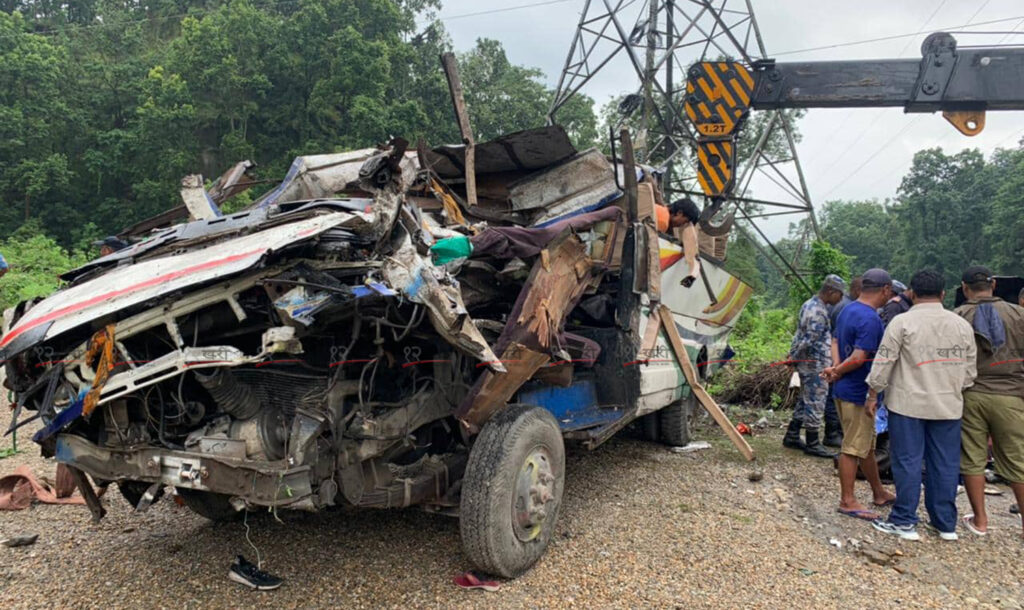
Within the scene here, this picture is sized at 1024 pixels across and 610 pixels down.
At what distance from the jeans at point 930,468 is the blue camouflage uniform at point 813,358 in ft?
6.35

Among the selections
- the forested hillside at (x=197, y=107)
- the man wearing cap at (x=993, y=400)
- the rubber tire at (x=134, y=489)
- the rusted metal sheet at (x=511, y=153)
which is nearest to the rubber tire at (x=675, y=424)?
the man wearing cap at (x=993, y=400)

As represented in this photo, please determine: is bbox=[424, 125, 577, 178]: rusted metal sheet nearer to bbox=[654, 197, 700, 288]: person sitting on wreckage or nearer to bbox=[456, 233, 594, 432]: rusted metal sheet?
bbox=[654, 197, 700, 288]: person sitting on wreckage

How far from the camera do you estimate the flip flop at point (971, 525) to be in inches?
162

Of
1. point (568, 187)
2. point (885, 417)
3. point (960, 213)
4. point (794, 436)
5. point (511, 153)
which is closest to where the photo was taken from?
point (511, 153)

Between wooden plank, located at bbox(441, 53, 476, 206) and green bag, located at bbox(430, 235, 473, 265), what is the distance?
1.47 meters

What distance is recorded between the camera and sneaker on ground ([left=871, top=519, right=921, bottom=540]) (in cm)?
399

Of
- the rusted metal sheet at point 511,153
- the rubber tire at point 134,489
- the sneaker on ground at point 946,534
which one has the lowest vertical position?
the sneaker on ground at point 946,534

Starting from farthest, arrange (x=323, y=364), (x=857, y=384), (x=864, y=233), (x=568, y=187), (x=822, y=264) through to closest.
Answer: (x=864, y=233)
(x=822, y=264)
(x=568, y=187)
(x=857, y=384)
(x=323, y=364)

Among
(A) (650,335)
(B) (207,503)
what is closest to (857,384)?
(A) (650,335)

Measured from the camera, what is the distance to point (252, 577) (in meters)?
3.20

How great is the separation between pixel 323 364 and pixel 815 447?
→ 16.1 ft

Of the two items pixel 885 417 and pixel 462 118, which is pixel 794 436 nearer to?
pixel 885 417

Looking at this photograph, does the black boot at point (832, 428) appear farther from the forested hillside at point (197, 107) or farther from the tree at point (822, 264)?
the forested hillside at point (197, 107)

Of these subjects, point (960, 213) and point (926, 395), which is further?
point (960, 213)
